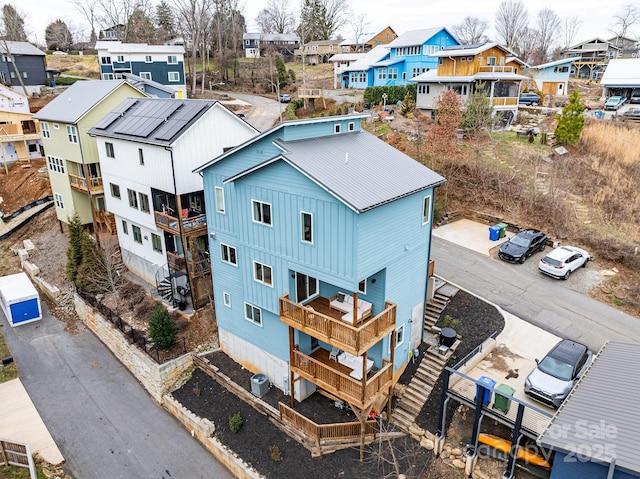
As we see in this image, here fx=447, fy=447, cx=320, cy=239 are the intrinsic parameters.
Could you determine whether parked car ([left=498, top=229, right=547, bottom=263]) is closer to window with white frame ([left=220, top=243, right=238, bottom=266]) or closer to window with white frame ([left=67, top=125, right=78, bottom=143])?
window with white frame ([left=220, top=243, right=238, bottom=266])

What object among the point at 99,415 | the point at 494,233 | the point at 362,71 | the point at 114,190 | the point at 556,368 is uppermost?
the point at 362,71

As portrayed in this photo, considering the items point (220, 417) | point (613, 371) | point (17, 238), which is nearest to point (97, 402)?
point (220, 417)

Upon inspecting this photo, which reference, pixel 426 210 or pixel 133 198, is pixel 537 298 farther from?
pixel 133 198

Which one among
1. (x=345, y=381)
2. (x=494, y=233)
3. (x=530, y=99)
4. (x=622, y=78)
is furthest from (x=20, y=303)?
(x=622, y=78)

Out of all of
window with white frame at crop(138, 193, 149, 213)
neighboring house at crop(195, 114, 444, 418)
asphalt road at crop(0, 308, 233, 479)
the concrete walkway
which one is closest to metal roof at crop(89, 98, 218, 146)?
window with white frame at crop(138, 193, 149, 213)

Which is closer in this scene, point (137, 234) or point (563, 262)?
point (563, 262)

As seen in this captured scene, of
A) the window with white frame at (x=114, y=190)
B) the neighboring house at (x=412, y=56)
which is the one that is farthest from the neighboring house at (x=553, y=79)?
the window with white frame at (x=114, y=190)
